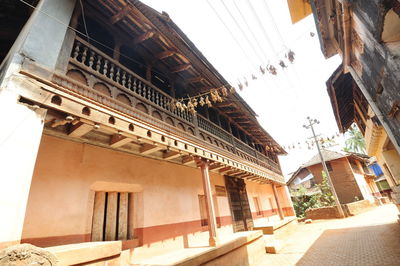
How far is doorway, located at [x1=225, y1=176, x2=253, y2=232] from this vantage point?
393 inches

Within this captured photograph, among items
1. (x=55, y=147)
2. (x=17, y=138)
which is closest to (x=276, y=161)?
(x=55, y=147)

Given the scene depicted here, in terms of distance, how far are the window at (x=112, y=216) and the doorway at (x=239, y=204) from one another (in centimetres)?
592

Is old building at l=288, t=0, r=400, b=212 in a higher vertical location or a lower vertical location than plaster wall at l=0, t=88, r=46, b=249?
higher

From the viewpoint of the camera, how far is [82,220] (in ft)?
14.3

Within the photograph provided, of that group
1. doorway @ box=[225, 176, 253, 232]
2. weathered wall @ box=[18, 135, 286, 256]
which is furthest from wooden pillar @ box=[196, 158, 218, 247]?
doorway @ box=[225, 176, 253, 232]

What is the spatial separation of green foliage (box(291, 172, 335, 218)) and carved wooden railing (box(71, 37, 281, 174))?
1515 cm

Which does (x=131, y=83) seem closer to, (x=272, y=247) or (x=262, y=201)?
(x=272, y=247)

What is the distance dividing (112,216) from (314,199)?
2341 centimetres

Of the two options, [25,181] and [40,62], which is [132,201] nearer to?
[25,181]

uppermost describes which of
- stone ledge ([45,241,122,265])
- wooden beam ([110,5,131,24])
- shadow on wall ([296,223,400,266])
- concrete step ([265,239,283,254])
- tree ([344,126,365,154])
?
tree ([344,126,365,154])

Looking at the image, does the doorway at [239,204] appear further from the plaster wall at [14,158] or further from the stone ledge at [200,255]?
the plaster wall at [14,158]

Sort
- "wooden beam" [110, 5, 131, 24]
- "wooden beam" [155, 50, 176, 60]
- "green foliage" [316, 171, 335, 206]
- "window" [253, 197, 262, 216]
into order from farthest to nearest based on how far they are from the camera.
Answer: "green foliage" [316, 171, 335, 206]
"window" [253, 197, 262, 216]
"wooden beam" [155, 50, 176, 60]
"wooden beam" [110, 5, 131, 24]

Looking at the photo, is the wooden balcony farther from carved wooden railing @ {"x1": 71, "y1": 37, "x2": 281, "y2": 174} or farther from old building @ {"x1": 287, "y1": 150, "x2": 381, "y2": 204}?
old building @ {"x1": 287, "y1": 150, "x2": 381, "y2": 204}

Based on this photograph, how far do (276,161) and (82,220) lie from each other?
16.2m
